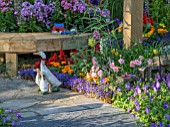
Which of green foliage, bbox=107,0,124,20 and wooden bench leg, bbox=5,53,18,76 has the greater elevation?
green foliage, bbox=107,0,124,20

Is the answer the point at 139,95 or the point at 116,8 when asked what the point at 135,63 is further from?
the point at 116,8

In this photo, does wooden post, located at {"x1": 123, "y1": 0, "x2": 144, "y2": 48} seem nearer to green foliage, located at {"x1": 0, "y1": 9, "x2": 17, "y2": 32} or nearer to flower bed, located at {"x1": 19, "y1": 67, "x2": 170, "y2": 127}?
flower bed, located at {"x1": 19, "y1": 67, "x2": 170, "y2": 127}

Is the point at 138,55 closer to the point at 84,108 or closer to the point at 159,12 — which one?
the point at 84,108

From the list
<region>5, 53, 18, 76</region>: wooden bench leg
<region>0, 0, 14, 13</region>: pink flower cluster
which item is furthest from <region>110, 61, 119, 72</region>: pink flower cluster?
<region>0, 0, 14, 13</region>: pink flower cluster

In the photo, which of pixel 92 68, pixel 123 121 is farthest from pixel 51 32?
pixel 123 121

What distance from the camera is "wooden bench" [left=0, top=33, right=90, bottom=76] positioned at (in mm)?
7211

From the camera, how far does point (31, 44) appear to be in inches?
284

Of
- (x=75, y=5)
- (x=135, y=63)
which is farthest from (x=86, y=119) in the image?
(x=75, y=5)

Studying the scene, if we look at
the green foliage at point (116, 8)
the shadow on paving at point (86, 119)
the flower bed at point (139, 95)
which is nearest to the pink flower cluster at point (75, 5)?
the green foliage at point (116, 8)

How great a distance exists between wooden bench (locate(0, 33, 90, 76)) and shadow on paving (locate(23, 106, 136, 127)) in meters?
2.09

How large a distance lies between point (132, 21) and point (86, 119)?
224cm

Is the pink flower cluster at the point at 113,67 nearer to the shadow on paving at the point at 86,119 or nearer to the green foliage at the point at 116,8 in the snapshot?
the shadow on paving at the point at 86,119

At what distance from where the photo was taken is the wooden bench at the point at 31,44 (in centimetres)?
721

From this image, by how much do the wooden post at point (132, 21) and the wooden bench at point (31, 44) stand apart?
2.49ft
